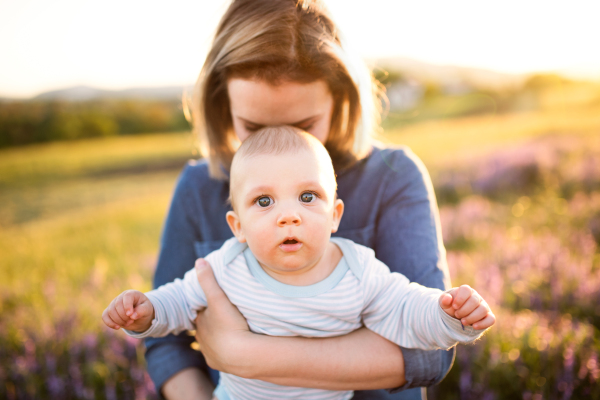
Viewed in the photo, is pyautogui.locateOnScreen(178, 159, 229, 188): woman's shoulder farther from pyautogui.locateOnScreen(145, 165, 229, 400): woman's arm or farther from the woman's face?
the woman's face

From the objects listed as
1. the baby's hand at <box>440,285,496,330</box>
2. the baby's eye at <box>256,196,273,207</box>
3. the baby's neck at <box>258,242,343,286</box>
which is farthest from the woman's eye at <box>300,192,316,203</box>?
the baby's hand at <box>440,285,496,330</box>

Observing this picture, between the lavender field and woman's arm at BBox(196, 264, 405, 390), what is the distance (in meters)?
1.14

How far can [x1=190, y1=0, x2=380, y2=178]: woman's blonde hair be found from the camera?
1758mm

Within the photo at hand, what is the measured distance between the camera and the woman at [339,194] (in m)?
1.50

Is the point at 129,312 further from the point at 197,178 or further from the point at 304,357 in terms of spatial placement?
the point at 197,178

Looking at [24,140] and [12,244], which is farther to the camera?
[24,140]

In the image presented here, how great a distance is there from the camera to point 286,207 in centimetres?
140

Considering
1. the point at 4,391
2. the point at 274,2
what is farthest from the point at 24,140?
the point at 274,2

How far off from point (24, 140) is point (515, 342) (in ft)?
43.8

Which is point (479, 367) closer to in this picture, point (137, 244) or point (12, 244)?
point (137, 244)

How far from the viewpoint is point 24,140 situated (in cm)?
1109

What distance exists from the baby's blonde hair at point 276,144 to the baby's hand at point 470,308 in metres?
0.63

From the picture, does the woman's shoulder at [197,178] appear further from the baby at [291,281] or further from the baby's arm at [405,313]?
the baby's arm at [405,313]

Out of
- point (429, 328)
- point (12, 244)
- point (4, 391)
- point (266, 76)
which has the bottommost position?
point (12, 244)
